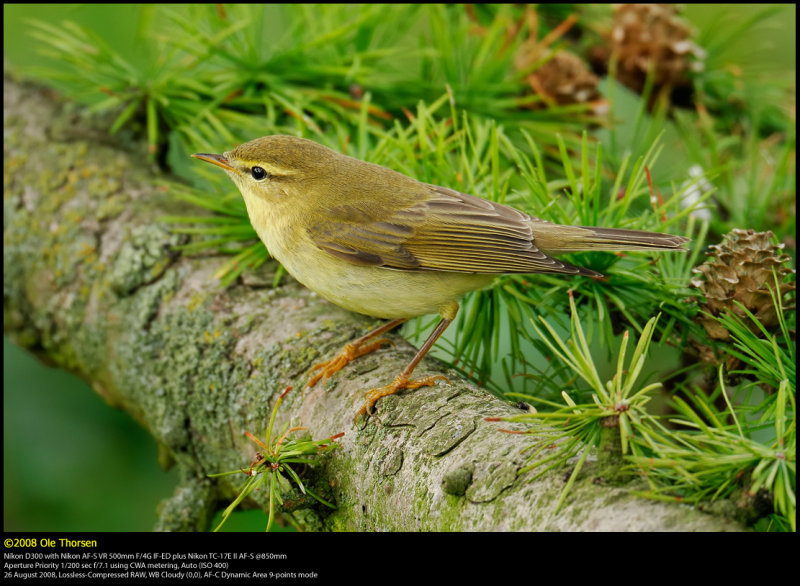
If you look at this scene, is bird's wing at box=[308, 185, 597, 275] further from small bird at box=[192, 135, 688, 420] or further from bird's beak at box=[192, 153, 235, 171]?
bird's beak at box=[192, 153, 235, 171]

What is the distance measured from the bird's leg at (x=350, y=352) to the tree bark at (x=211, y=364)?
0.12 ft

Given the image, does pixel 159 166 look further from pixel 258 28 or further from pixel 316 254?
pixel 316 254

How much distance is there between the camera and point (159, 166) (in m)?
4.04

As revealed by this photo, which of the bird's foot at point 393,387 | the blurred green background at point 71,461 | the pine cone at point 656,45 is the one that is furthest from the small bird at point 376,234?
the pine cone at point 656,45

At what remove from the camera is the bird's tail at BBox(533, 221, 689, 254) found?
261 cm

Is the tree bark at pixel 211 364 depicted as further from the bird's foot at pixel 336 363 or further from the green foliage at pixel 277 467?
the green foliage at pixel 277 467

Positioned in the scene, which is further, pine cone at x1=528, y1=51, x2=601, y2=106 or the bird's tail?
pine cone at x1=528, y1=51, x2=601, y2=106

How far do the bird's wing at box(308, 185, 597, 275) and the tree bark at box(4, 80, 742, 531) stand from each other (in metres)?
0.34

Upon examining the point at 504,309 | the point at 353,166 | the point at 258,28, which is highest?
the point at 258,28

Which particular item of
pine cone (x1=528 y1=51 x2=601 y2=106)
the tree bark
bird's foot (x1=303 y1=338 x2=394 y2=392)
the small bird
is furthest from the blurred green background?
the small bird

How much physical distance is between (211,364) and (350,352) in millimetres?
612

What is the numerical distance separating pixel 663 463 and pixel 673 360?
2.32 metres

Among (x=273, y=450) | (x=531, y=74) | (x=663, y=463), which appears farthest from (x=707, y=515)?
(x=531, y=74)

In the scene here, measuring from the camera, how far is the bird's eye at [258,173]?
3266 millimetres
